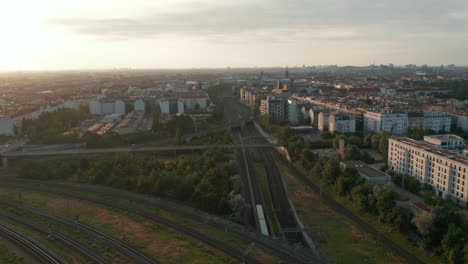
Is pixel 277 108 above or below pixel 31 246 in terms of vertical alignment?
above

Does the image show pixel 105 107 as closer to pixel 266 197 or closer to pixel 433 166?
pixel 266 197

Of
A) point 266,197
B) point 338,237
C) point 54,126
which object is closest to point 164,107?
point 54,126

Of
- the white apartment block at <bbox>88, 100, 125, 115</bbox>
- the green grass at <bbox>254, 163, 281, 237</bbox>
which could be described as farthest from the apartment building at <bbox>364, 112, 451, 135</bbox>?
the white apartment block at <bbox>88, 100, 125, 115</bbox>

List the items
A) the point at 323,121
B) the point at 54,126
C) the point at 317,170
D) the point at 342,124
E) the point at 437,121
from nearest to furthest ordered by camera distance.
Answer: the point at 317,170 < the point at 342,124 < the point at 437,121 < the point at 323,121 < the point at 54,126

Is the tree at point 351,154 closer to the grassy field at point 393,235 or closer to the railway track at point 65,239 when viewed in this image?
the grassy field at point 393,235

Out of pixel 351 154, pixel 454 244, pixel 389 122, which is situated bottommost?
pixel 454 244

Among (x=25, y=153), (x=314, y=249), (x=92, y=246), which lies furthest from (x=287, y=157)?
(x=25, y=153)

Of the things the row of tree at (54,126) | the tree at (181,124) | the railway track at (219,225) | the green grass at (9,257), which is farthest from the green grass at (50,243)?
the tree at (181,124)

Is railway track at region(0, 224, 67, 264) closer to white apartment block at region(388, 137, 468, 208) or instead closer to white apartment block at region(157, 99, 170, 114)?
white apartment block at region(388, 137, 468, 208)
